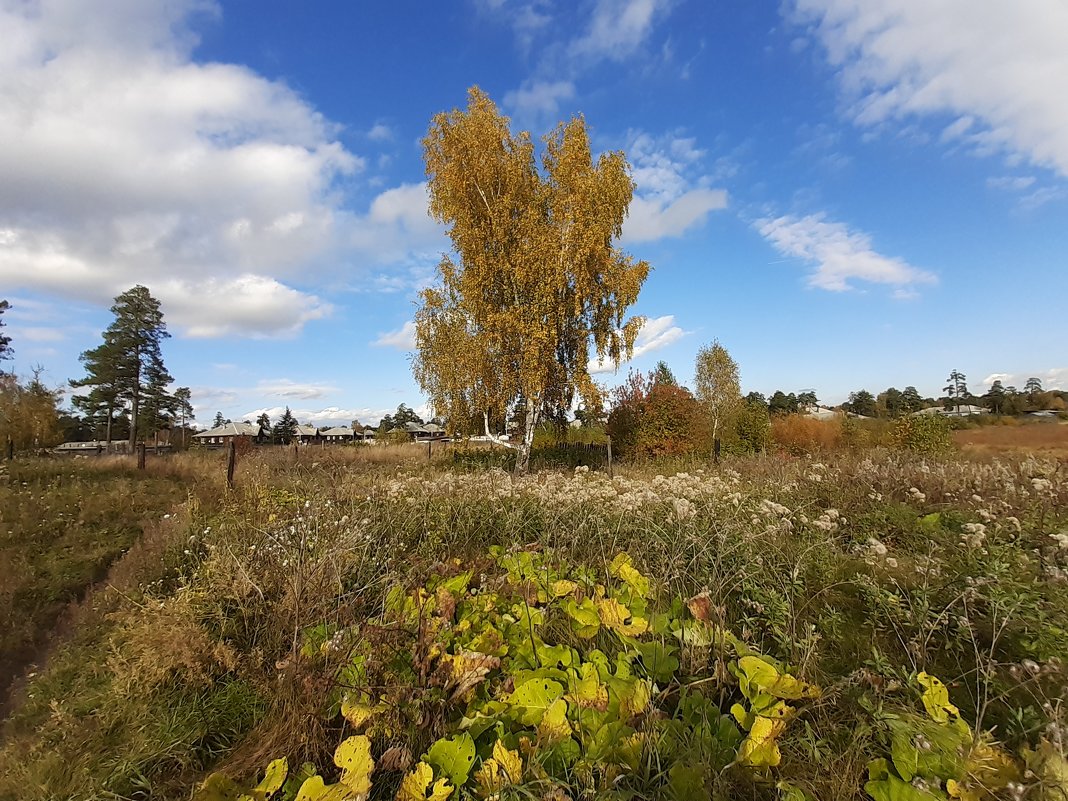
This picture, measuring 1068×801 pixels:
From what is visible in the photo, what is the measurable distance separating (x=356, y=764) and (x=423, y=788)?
29cm

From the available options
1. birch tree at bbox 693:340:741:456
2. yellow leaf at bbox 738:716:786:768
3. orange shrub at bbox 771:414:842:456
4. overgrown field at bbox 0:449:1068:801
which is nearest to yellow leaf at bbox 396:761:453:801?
overgrown field at bbox 0:449:1068:801

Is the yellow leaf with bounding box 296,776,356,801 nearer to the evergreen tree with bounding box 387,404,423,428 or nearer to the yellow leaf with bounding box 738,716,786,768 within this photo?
the yellow leaf with bounding box 738,716,786,768

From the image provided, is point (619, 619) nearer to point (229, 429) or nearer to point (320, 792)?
point (320, 792)

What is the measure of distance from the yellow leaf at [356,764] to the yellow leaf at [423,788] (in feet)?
0.42

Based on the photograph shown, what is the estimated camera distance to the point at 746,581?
2973 millimetres

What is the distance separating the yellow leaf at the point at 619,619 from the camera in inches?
97.7

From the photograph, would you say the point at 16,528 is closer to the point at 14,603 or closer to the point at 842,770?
the point at 14,603

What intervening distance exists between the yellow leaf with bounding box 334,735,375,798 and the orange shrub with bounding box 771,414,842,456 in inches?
726

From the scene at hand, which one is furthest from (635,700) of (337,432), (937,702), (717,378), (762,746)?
(337,432)

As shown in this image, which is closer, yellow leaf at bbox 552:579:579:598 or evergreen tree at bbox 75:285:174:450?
yellow leaf at bbox 552:579:579:598

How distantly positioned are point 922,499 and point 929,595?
9.04 feet

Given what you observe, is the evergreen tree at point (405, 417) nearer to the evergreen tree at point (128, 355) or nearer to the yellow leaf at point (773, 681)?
the evergreen tree at point (128, 355)

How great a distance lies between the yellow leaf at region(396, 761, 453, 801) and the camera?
1.69 meters

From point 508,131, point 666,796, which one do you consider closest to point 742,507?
point 666,796
